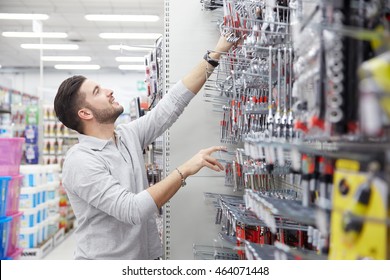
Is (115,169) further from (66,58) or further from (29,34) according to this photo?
(66,58)

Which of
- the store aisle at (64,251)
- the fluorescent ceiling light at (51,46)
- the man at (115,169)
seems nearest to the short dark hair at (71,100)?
the man at (115,169)

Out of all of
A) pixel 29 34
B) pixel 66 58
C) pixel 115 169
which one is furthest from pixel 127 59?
pixel 115 169

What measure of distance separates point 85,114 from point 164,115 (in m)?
0.41

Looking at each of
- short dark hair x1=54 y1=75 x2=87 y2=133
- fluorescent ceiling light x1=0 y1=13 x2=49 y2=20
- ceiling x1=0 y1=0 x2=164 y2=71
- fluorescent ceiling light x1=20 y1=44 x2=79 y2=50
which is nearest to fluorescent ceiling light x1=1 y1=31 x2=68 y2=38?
ceiling x1=0 y1=0 x2=164 y2=71

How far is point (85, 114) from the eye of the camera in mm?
2363

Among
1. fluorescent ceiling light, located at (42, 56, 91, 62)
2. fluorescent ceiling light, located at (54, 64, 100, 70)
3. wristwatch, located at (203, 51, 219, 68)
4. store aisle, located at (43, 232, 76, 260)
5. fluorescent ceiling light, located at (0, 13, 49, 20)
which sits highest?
fluorescent ceiling light, located at (0, 13, 49, 20)

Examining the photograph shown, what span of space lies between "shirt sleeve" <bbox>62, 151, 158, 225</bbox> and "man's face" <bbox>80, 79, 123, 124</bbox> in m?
0.28

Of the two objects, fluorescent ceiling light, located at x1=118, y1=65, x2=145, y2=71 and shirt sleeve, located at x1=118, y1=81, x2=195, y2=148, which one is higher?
fluorescent ceiling light, located at x1=118, y1=65, x2=145, y2=71

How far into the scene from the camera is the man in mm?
2008

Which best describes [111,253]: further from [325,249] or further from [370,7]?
[370,7]

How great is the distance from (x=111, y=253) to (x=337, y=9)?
1.64 m

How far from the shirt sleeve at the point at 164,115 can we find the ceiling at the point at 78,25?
5885mm

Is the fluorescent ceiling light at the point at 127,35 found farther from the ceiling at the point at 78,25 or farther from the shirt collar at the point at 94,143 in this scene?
the shirt collar at the point at 94,143

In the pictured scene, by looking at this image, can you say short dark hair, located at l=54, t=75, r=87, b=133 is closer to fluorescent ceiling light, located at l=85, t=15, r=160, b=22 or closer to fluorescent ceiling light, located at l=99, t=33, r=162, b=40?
fluorescent ceiling light, located at l=85, t=15, r=160, b=22
